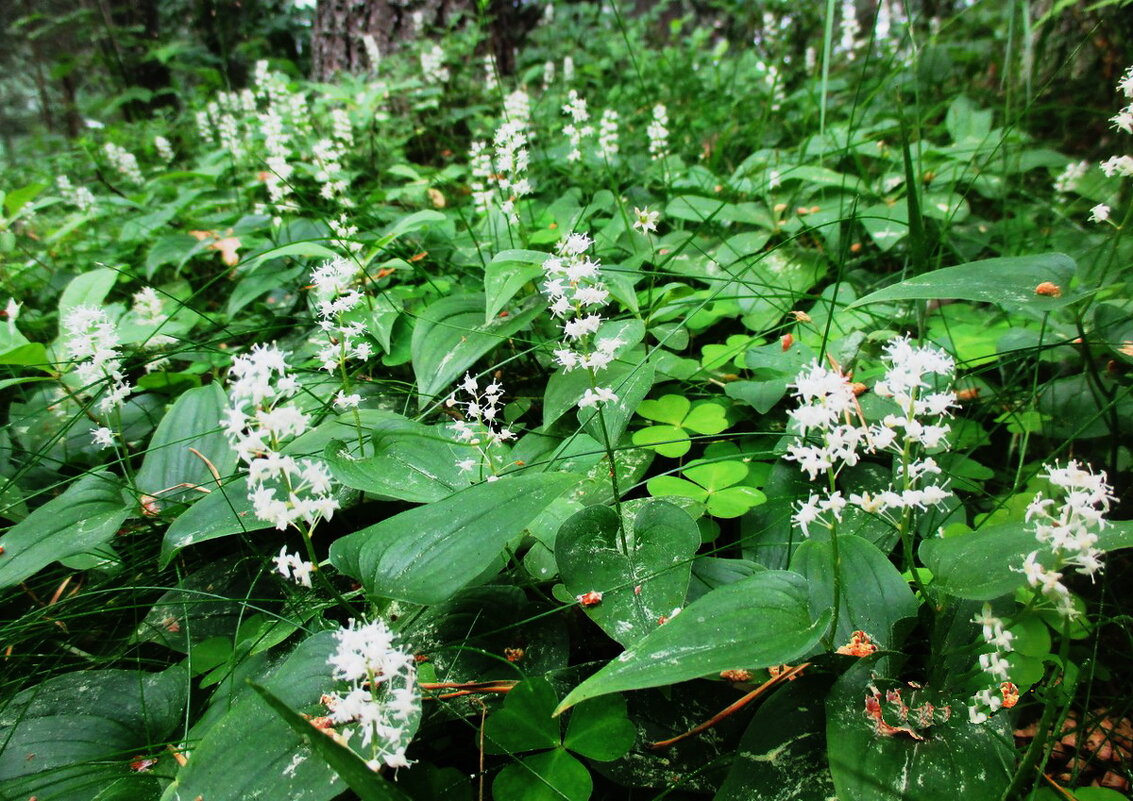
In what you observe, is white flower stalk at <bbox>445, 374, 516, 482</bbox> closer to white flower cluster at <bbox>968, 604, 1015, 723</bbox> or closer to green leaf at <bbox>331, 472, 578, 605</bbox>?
green leaf at <bbox>331, 472, 578, 605</bbox>

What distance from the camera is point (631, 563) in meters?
1.28

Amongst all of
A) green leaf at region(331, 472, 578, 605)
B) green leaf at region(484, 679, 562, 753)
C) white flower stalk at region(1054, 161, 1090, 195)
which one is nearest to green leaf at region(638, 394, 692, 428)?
green leaf at region(331, 472, 578, 605)

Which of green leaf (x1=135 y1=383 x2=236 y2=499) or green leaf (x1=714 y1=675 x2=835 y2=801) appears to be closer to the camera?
green leaf (x1=714 y1=675 x2=835 y2=801)

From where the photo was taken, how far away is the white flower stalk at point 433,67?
14.9 ft

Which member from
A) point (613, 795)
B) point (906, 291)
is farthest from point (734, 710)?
point (906, 291)

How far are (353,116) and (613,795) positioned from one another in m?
4.52

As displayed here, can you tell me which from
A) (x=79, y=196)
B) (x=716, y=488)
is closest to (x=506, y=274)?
(x=716, y=488)

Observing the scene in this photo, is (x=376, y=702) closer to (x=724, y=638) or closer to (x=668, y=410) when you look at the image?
(x=724, y=638)

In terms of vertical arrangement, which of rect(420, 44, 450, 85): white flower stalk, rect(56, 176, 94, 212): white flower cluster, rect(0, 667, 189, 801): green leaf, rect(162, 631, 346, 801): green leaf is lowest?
rect(0, 667, 189, 801): green leaf

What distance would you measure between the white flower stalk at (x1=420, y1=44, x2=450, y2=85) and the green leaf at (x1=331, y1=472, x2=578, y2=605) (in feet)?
14.0

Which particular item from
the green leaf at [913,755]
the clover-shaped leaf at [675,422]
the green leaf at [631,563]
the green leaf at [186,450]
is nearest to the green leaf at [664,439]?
the clover-shaped leaf at [675,422]

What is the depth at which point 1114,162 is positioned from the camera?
153 centimetres

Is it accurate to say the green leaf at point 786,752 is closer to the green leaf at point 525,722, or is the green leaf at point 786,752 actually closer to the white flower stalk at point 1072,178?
the green leaf at point 525,722

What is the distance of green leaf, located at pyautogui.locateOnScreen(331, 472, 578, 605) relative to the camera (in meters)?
1.08
